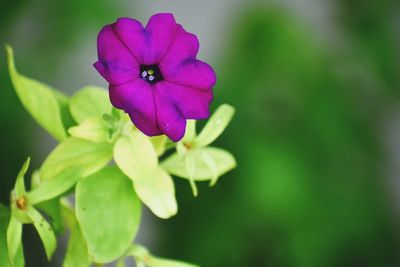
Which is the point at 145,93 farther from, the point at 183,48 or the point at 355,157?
the point at 355,157

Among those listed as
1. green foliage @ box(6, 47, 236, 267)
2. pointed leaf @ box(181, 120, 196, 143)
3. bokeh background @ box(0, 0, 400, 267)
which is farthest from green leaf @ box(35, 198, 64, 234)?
bokeh background @ box(0, 0, 400, 267)

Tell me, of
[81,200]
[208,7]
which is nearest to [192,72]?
[81,200]

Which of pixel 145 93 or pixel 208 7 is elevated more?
pixel 145 93

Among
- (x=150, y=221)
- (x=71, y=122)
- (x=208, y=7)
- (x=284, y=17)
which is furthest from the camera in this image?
(x=208, y=7)

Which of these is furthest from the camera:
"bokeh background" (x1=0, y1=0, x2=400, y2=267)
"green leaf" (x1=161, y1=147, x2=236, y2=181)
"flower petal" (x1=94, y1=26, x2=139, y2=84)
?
"bokeh background" (x1=0, y1=0, x2=400, y2=267)

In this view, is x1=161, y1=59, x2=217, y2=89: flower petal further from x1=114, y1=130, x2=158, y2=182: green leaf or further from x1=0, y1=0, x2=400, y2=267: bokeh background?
x1=0, y1=0, x2=400, y2=267: bokeh background

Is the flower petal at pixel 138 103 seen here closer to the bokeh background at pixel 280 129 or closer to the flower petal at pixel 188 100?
the flower petal at pixel 188 100
